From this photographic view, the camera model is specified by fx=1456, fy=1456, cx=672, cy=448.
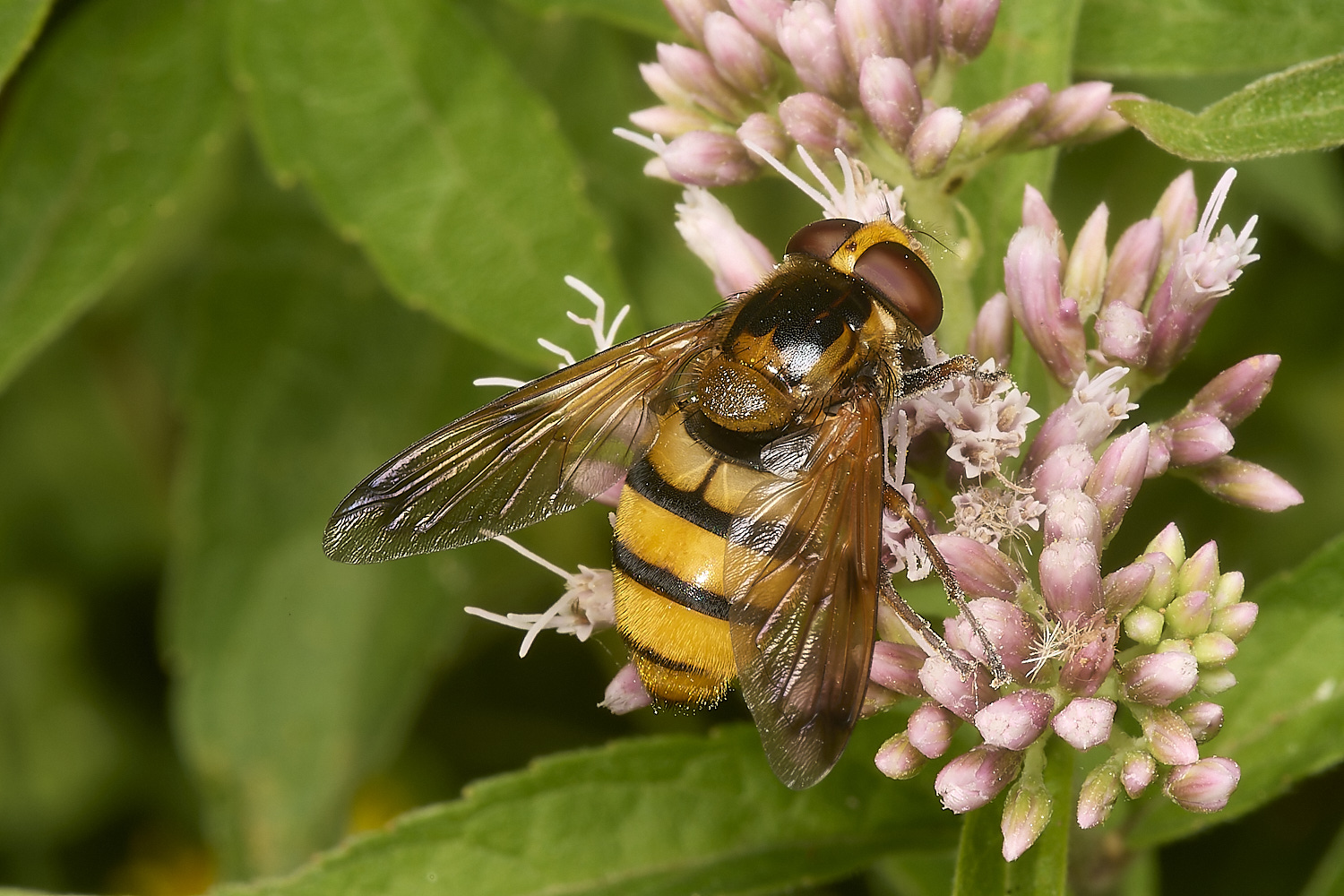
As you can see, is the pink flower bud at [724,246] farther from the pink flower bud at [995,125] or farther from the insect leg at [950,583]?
the insect leg at [950,583]

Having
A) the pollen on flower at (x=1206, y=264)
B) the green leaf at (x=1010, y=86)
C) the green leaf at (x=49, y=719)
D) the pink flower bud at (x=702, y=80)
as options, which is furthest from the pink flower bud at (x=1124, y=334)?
the green leaf at (x=49, y=719)

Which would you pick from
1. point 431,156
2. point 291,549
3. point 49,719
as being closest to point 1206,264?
point 431,156

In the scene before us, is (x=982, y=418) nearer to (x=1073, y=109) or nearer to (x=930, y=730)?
(x=930, y=730)

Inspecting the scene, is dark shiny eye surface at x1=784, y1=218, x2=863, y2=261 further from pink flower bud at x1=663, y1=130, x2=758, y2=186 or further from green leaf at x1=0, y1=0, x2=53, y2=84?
green leaf at x1=0, y1=0, x2=53, y2=84

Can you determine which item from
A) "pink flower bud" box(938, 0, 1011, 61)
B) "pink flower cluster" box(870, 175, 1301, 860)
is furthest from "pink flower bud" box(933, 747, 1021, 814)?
"pink flower bud" box(938, 0, 1011, 61)

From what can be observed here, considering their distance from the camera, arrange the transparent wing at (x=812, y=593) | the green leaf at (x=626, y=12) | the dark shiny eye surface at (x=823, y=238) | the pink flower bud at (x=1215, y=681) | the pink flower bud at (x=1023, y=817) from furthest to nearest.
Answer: the green leaf at (x=626, y=12), the dark shiny eye surface at (x=823, y=238), the pink flower bud at (x=1215, y=681), the pink flower bud at (x=1023, y=817), the transparent wing at (x=812, y=593)

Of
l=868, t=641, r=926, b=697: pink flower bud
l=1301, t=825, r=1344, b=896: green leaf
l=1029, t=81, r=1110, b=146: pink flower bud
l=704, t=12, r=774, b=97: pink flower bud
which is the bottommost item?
l=1301, t=825, r=1344, b=896: green leaf
